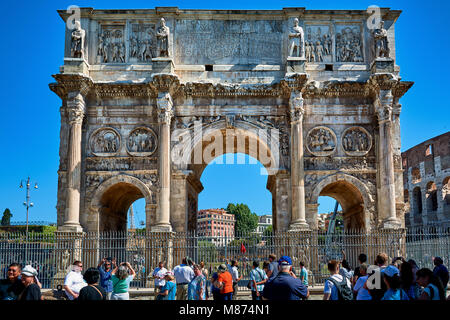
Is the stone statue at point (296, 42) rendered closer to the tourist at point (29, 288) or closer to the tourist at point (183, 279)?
the tourist at point (183, 279)

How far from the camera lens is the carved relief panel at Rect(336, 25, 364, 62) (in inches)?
736

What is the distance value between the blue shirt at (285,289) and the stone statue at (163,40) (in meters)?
13.3

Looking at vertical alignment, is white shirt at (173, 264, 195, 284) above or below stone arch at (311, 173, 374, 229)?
below

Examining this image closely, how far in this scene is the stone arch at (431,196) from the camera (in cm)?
3850

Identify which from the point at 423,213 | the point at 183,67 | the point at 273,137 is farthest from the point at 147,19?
the point at 423,213

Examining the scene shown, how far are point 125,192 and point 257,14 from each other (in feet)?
27.9

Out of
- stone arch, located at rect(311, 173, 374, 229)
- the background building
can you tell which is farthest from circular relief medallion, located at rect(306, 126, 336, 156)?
the background building

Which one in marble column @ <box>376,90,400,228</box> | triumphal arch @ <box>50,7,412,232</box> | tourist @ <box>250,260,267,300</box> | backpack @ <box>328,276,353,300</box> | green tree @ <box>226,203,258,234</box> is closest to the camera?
backpack @ <box>328,276,353,300</box>

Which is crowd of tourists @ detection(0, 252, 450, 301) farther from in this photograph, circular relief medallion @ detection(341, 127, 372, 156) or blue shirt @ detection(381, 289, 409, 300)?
circular relief medallion @ detection(341, 127, 372, 156)

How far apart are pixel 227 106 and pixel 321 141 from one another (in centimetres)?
361

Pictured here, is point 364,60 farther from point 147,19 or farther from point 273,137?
point 147,19

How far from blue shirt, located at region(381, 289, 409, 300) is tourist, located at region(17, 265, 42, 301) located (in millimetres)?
4115

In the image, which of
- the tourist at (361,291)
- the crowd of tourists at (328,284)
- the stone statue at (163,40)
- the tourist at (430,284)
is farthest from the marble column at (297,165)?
the tourist at (430,284)
